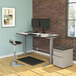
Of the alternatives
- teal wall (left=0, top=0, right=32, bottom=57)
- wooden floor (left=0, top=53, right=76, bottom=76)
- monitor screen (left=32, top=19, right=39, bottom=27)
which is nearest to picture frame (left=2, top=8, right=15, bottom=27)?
teal wall (left=0, top=0, right=32, bottom=57)

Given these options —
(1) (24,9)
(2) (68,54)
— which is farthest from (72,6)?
(1) (24,9)

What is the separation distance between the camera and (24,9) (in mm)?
5906

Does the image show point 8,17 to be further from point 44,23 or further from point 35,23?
point 44,23

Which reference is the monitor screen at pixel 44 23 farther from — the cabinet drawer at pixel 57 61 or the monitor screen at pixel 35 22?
the cabinet drawer at pixel 57 61

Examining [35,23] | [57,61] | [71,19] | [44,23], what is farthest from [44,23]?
[57,61]

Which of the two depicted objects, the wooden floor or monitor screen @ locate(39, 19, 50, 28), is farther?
monitor screen @ locate(39, 19, 50, 28)

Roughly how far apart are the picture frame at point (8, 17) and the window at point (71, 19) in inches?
81.7

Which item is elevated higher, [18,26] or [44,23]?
[44,23]

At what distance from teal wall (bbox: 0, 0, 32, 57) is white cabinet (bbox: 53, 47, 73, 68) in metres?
1.85

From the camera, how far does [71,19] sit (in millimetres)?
4906

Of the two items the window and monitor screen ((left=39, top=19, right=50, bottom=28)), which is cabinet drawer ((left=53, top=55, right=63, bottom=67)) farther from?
monitor screen ((left=39, top=19, right=50, bottom=28))

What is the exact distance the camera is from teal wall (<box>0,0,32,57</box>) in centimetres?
537

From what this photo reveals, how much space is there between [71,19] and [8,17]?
90.0 inches

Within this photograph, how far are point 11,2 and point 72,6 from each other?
2.24 m
